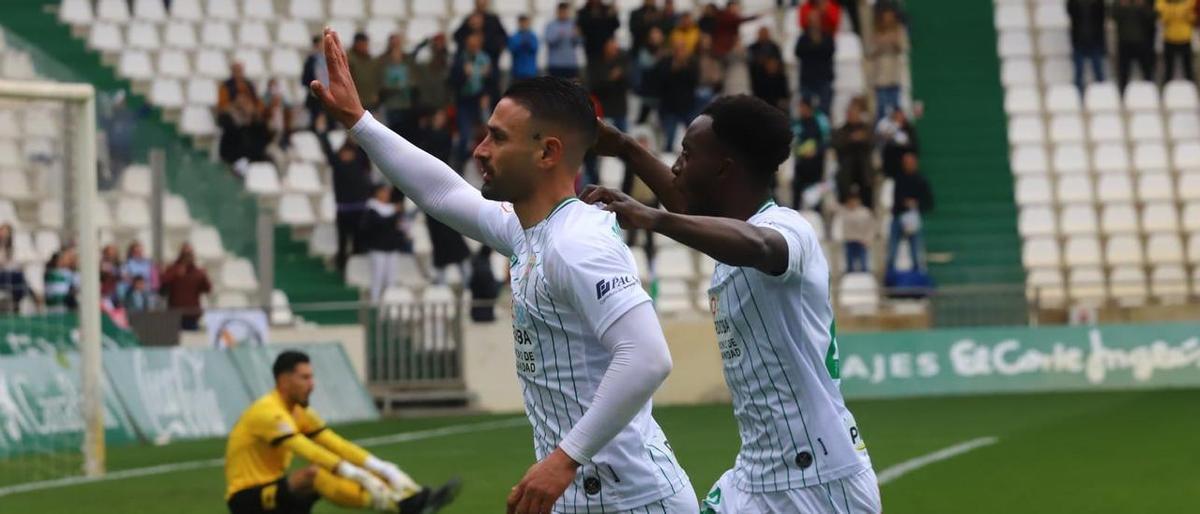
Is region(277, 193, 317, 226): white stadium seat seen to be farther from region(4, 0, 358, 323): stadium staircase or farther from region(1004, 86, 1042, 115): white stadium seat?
region(1004, 86, 1042, 115): white stadium seat

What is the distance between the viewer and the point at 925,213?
2722 cm

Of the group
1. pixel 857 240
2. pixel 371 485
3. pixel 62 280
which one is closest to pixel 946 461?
pixel 371 485

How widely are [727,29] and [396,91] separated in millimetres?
4801

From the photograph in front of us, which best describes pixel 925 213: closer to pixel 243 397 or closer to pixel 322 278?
pixel 322 278

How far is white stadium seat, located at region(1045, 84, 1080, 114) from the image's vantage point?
29.0 meters

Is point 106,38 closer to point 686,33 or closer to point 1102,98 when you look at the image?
point 686,33

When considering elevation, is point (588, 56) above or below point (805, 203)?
above

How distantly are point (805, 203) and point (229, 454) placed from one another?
51.9 feet

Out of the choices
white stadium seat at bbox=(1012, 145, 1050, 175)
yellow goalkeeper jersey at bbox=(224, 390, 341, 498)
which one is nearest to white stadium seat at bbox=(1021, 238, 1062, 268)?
white stadium seat at bbox=(1012, 145, 1050, 175)

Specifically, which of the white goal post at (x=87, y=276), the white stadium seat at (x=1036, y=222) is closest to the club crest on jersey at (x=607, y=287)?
the white goal post at (x=87, y=276)

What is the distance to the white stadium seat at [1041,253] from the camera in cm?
2678

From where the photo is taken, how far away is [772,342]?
5.26m

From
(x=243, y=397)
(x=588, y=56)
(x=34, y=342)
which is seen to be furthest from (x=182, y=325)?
(x=588, y=56)

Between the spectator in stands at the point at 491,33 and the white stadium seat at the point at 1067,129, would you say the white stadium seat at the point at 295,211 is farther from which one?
the white stadium seat at the point at 1067,129
